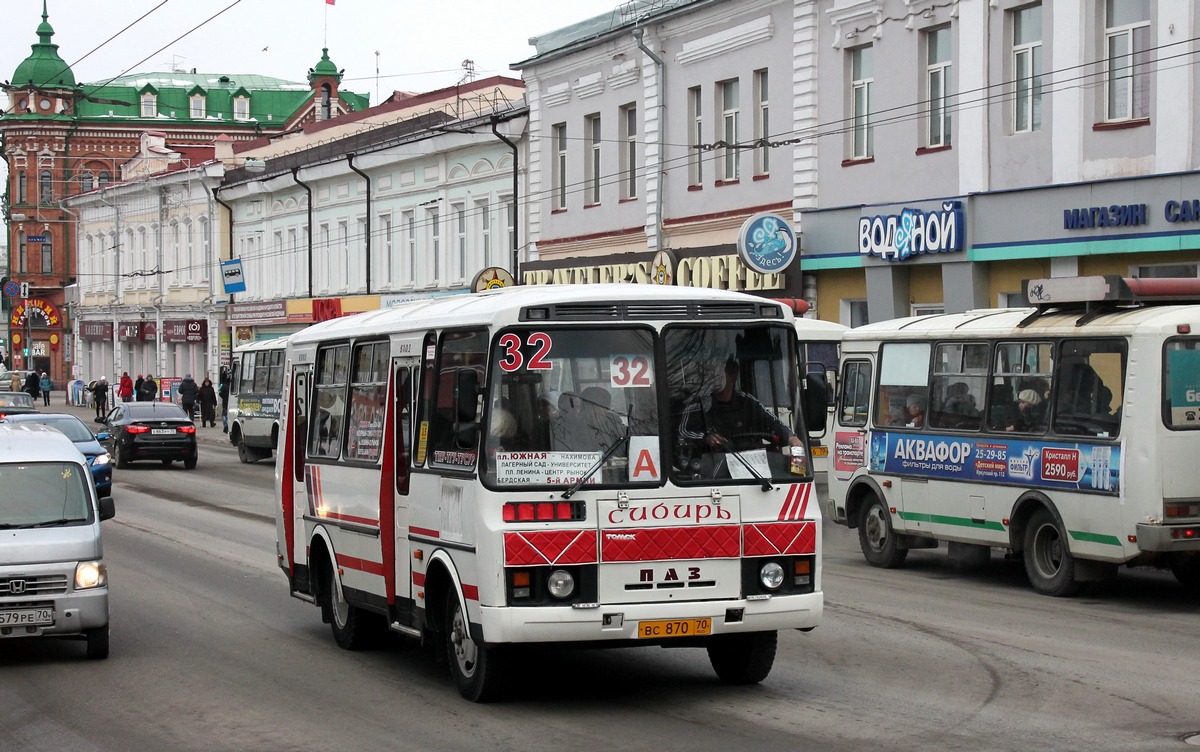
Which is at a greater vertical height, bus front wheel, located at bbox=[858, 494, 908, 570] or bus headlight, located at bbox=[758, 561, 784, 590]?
bus headlight, located at bbox=[758, 561, 784, 590]

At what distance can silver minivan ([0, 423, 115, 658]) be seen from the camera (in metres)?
Result: 11.6

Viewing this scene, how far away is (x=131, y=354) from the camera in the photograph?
82.3 meters

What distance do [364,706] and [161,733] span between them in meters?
1.28

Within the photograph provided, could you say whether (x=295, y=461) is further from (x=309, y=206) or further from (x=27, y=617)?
(x=309, y=206)

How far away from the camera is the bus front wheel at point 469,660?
9938 millimetres

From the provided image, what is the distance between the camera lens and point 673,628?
970 cm

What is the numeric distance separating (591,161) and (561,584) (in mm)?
31216

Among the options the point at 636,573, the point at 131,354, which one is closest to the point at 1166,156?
the point at 636,573

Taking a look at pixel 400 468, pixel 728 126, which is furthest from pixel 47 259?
pixel 400 468

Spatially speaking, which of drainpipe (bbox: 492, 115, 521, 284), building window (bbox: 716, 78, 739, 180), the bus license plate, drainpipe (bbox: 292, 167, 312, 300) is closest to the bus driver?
the bus license plate

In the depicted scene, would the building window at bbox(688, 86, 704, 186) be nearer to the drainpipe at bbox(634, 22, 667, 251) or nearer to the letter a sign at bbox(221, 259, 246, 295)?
the drainpipe at bbox(634, 22, 667, 251)

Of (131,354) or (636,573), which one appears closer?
(636,573)

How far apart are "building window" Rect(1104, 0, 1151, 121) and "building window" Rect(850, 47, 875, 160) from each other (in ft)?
19.4

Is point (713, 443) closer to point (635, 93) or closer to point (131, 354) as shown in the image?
point (635, 93)
